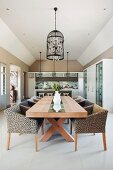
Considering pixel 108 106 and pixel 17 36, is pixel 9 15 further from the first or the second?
pixel 108 106

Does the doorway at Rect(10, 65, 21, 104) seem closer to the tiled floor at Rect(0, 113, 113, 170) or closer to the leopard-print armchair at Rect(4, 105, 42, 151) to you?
the tiled floor at Rect(0, 113, 113, 170)

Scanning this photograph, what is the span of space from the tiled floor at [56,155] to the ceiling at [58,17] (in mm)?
3114

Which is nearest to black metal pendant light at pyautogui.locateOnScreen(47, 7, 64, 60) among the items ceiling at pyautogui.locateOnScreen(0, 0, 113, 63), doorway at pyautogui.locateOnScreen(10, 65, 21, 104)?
ceiling at pyautogui.locateOnScreen(0, 0, 113, 63)

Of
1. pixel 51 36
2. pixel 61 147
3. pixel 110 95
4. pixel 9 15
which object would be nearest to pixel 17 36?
pixel 9 15

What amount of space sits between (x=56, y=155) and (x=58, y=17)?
400cm

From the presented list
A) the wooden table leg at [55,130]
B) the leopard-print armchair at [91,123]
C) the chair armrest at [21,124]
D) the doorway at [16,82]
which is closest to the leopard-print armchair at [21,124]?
the chair armrest at [21,124]

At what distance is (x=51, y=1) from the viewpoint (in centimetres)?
435

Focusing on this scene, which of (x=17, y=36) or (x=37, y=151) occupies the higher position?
(x=17, y=36)

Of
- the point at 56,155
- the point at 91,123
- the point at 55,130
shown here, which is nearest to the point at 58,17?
the point at 55,130

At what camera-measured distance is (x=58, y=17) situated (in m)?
5.46

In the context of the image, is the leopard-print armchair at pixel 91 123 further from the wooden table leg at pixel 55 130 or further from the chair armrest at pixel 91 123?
the wooden table leg at pixel 55 130

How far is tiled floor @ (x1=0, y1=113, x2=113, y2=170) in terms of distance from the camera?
2.56 meters

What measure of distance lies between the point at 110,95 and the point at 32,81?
7.39m

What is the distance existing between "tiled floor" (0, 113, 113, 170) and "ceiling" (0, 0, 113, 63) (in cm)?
311
